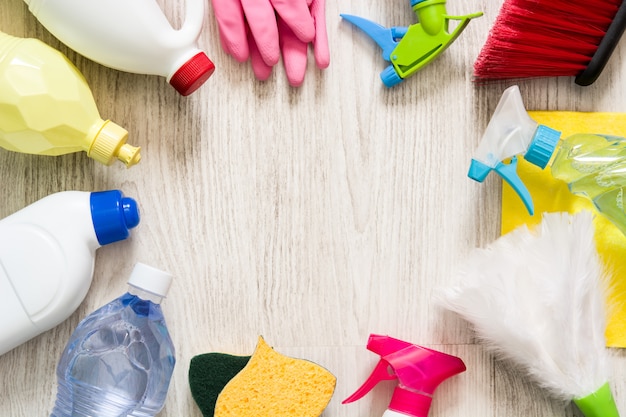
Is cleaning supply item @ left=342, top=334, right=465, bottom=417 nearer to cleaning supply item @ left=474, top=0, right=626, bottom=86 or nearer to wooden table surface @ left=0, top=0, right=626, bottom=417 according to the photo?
wooden table surface @ left=0, top=0, right=626, bottom=417

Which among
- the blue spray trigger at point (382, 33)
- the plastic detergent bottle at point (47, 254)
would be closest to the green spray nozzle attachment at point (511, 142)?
the blue spray trigger at point (382, 33)

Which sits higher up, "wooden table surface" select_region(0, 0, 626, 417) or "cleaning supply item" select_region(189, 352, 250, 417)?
"wooden table surface" select_region(0, 0, 626, 417)

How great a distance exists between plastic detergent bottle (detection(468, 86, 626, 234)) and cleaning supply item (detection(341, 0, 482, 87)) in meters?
0.08

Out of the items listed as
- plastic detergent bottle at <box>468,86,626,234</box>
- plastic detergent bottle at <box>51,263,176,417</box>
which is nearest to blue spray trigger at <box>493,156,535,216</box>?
plastic detergent bottle at <box>468,86,626,234</box>

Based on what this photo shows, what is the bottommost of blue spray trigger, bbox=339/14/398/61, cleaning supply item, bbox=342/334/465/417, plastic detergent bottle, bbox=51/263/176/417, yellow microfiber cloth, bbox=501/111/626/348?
plastic detergent bottle, bbox=51/263/176/417

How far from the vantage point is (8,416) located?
1.95 ft

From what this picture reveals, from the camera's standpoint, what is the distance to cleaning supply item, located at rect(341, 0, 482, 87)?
59 cm

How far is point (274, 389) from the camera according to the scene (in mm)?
569

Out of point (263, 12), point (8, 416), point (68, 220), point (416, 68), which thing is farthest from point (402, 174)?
point (8, 416)

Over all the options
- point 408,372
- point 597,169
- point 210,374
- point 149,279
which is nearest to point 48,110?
point 149,279

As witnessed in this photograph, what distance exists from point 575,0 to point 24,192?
1.88 feet

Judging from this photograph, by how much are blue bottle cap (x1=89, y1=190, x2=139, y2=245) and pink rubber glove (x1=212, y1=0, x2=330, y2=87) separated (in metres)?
0.18

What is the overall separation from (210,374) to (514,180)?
0.35 meters

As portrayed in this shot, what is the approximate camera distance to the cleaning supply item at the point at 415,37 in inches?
23.1
